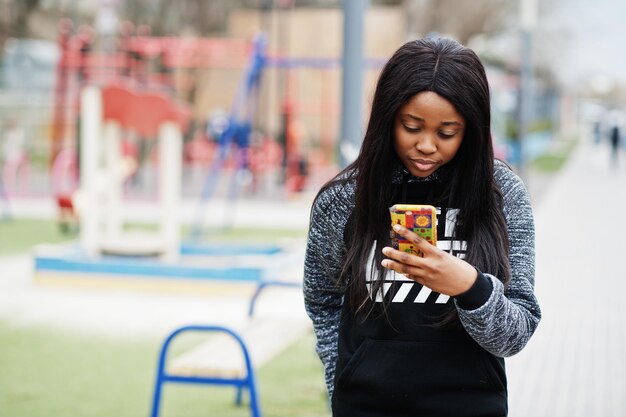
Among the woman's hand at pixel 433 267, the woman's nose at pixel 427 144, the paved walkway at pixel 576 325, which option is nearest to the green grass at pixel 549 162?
the paved walkway at pixel 576 325

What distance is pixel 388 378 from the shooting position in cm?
221

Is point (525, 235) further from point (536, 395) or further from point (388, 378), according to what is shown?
point (536, 395)

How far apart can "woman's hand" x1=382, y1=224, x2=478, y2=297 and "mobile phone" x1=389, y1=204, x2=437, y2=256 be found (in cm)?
1

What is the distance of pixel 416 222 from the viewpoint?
2.06m

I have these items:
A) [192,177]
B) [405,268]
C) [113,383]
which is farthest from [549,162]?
[405,268]

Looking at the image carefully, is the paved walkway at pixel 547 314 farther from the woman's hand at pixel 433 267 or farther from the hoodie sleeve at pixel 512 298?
the woman's hand at pixel 433 267

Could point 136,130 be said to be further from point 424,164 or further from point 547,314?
point 424,164

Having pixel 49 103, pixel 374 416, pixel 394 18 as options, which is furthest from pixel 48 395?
pixel 49 103

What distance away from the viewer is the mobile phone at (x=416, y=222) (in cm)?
206

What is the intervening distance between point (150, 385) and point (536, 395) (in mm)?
2141

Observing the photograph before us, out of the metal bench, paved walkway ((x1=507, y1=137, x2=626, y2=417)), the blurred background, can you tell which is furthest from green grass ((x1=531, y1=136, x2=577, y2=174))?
the metal bench

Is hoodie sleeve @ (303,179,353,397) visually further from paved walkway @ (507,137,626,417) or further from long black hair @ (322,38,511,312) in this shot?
paved walkway @ (507,137,626,417)

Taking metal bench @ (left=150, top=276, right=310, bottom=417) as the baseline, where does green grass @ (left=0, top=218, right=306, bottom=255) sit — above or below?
below

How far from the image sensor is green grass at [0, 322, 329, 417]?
231 inches
